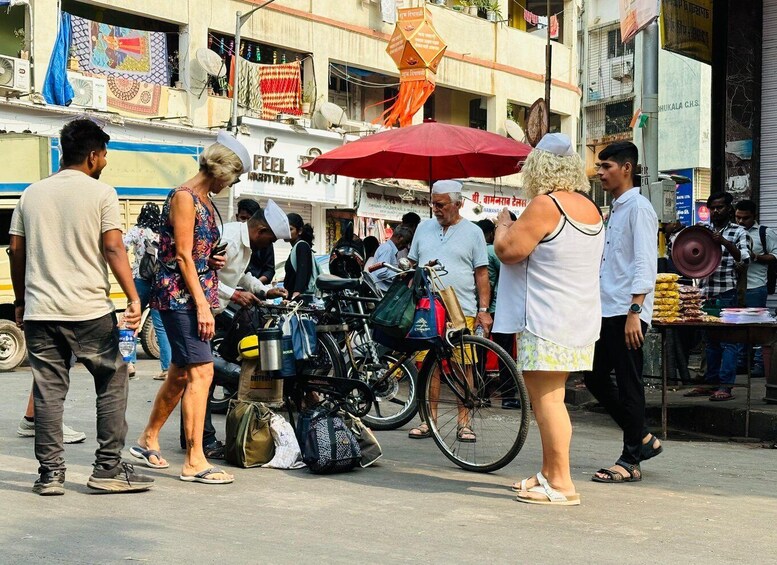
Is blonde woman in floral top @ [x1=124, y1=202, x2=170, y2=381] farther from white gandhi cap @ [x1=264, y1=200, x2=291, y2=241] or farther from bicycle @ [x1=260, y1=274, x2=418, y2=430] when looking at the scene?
white gandhi cap @ [x1=264, y1=200, x2=291, y2=241]

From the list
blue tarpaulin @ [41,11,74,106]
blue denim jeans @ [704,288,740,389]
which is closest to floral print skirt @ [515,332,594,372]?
blue denim jeans @ [704,288,740,389]

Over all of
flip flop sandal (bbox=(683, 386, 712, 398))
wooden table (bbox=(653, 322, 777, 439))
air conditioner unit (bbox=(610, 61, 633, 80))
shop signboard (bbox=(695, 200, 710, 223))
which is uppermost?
air conditioner unit (bbox=(610, 61, 633, 80))

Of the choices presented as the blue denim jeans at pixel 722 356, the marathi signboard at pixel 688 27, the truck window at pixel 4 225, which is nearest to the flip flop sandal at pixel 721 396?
the blue denim jeans at pixel 722 356

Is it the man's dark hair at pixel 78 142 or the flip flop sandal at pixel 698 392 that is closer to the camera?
the man's dark hair at pixel 78 142

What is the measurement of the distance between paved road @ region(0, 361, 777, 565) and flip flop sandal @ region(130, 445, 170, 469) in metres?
0.11

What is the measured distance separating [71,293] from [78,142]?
784 mm

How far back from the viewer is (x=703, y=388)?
1062 centimetres

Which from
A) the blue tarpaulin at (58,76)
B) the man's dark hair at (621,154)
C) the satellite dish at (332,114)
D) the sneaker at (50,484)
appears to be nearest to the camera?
the sneaker at (50,484)

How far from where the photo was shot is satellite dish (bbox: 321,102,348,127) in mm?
26609

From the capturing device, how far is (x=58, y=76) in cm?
2066

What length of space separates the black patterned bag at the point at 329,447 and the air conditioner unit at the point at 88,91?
15956 millimetres

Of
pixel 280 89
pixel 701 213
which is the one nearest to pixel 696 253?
pixel 280 89

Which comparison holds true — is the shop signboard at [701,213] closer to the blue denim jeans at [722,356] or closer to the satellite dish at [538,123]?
the satellite dish at [538,123]

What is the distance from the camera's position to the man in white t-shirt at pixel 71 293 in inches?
222
